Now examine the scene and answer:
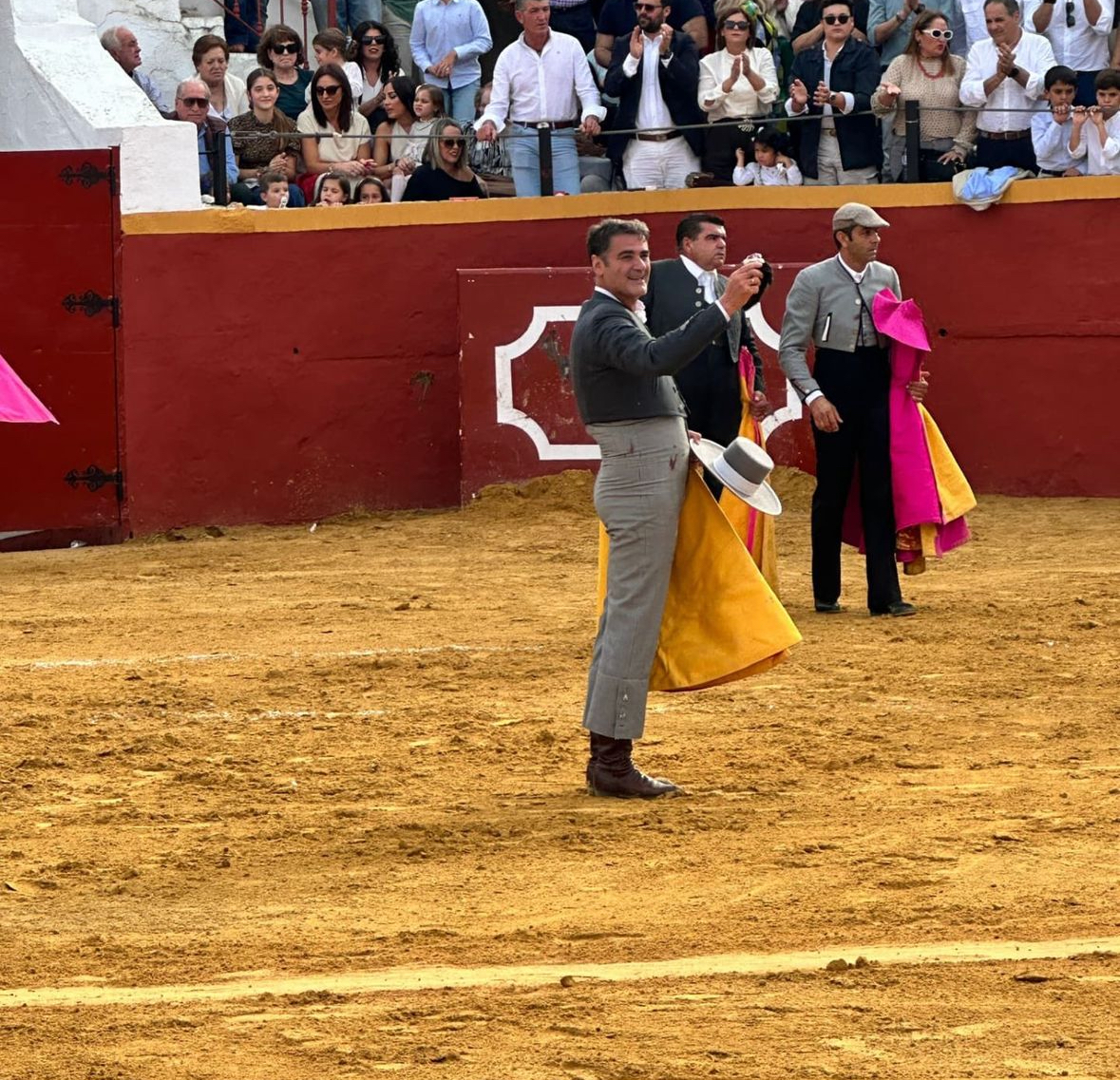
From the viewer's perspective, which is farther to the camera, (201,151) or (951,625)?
(201,151)

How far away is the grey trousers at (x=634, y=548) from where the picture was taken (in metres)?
6.50

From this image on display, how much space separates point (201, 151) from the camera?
14086mm

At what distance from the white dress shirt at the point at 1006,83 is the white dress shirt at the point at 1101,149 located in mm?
358

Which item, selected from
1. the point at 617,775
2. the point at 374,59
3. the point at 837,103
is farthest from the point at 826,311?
the point at 374,59

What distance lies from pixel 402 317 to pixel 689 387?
516 cm

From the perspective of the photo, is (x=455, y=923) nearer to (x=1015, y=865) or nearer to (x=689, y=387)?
(x=1015, y=865)

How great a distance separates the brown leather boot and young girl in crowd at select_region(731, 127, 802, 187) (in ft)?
26.4

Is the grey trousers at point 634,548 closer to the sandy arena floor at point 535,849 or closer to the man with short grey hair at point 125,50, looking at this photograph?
the sandy arena floor at point 535,849

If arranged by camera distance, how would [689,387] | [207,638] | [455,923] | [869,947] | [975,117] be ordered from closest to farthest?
[869,947]
[455,923]
[689,387]
[207,638]
[975,117]

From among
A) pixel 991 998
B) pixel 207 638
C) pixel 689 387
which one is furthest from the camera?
pixel 207 638

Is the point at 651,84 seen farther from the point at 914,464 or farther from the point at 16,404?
the point at 16,404

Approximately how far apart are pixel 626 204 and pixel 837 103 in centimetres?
148

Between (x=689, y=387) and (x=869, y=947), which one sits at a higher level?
(x=689, y=387)

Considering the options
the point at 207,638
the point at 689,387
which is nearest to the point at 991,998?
the point at 689,387
